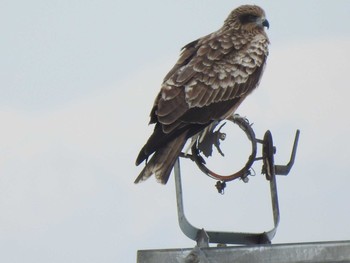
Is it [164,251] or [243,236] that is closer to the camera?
[164,251]

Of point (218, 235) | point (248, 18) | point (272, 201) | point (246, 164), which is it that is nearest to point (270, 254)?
point (218, 235)

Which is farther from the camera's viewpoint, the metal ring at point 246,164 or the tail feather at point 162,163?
the tail feather at point 162,163

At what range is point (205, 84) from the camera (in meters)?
10.4

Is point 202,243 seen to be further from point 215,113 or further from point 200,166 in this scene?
point 215,113

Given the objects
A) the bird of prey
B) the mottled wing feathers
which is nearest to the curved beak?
the bird of prey

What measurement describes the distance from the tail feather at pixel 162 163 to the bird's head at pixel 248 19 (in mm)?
3236

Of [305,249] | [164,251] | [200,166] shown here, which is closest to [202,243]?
[164,251]

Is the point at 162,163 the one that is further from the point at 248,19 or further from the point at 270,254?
the point at 248,19

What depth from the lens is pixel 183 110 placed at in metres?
9.68

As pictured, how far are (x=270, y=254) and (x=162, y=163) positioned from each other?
3.29m

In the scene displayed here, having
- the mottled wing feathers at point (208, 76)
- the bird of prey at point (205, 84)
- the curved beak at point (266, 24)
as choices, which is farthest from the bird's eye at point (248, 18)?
the mottled wing feathers at point (208, 76)

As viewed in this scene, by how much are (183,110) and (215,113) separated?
1.92 ft

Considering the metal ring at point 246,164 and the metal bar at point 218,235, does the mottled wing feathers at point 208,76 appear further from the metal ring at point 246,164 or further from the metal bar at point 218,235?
the metal bar at point 218,235

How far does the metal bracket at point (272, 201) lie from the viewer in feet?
19.9
